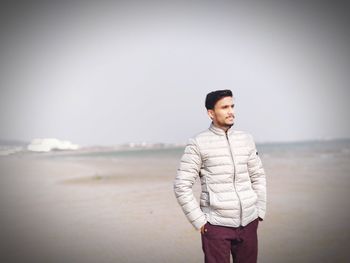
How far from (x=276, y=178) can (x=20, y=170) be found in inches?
355

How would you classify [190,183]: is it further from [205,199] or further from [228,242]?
[228,242]

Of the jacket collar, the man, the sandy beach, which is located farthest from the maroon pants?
the sandy beach

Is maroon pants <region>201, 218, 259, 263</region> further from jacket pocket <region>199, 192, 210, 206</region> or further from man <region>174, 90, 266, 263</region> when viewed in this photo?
jacket pocket <region>199, 192, 210, 206</region>

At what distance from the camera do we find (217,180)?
232 centimetres

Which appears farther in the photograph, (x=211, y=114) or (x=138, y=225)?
(x=138, y=225)

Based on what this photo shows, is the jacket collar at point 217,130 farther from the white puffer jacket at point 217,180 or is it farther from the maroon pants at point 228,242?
the maroon pants at point 228,242

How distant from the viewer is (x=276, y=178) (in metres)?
11.1

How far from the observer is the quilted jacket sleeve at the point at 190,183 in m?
2.29

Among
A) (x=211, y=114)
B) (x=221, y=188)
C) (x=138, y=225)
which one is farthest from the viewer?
(x=138, y=225)

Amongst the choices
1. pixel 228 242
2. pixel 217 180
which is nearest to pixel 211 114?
pixel 217 180

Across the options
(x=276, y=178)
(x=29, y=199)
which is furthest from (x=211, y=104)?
(x=276, y=178)

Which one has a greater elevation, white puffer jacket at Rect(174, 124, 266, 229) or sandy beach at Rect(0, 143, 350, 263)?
white puffer jacket at Rect(174, 124, 266, 229)

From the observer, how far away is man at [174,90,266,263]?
230 centimetres

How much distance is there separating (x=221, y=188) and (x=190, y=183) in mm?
233
